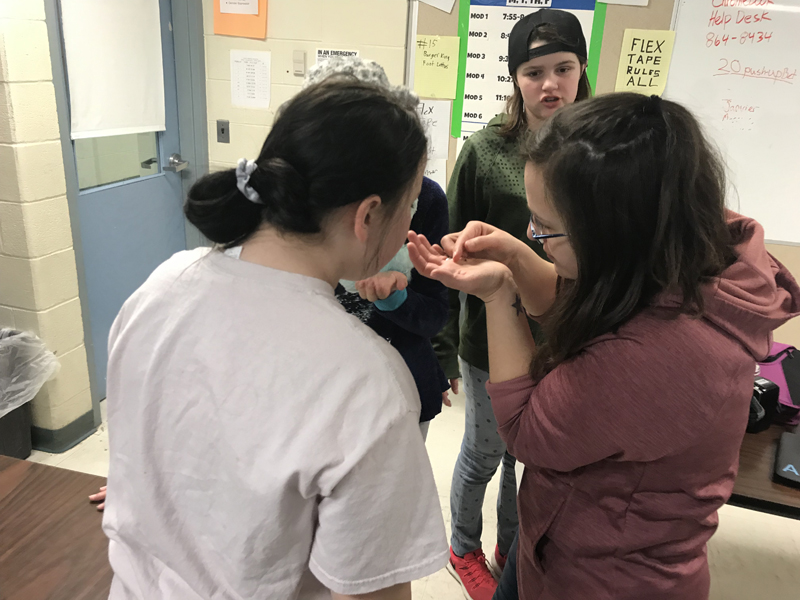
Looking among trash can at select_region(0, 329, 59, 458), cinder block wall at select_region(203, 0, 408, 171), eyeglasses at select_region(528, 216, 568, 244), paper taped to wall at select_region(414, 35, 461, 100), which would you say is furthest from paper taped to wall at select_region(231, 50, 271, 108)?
eyeglasses at select_region(528, 216, 568, 244)

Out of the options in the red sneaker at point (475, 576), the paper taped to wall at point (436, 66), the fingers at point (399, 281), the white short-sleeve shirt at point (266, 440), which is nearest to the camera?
the white short-sleeve shirt at point (266, 440)

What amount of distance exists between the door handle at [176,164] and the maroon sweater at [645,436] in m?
2.45

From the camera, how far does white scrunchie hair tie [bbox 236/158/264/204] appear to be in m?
0.71

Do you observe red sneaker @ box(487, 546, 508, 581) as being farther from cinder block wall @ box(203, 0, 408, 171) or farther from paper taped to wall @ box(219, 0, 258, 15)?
paper taped to wall @ box(219, 0, 258, 15)

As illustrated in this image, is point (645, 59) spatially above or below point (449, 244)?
above

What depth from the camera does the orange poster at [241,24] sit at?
2.70 m

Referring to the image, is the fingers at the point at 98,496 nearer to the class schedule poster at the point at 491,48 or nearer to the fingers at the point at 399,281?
the fingers at the point at 399,281

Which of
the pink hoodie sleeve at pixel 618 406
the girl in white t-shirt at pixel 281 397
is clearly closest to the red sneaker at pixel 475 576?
the pink hoodie sleeve at pixel 618 406

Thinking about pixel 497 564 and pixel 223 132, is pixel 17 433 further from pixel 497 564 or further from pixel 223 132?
pixel 497 564

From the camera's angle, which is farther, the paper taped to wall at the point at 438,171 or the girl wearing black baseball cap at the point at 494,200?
the paper taped to wall at the point at 438,171

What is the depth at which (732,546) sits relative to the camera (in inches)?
83.4

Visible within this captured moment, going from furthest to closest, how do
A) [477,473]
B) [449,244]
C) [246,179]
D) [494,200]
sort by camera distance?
[477,473], [494,200], [449,244], [246,179]

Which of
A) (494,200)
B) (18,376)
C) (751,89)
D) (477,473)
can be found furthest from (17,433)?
(751,89)

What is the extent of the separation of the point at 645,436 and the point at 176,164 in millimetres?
2700
